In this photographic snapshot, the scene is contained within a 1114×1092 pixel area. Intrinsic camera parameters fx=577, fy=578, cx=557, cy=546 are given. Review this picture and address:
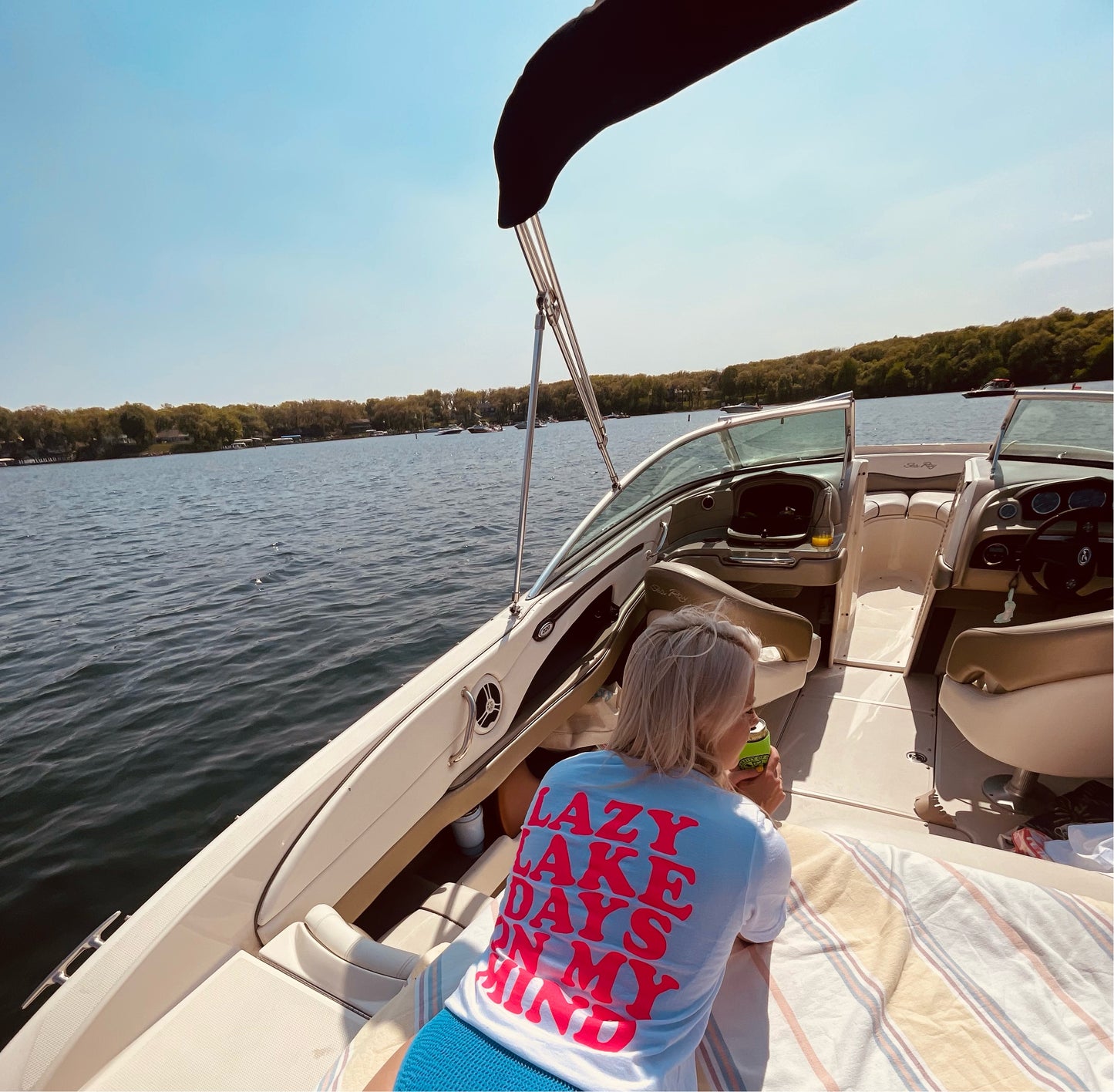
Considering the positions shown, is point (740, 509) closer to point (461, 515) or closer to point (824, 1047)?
point (824, 1047)

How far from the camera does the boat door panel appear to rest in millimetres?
1422

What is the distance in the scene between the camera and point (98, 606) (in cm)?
664

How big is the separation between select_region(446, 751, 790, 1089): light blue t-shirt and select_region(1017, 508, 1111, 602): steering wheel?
2.47m

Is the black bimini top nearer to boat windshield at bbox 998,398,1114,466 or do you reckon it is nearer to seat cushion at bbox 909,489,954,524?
boat windshield at bbox 998,398,1114,466

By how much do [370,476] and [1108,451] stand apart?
2064 centimetres

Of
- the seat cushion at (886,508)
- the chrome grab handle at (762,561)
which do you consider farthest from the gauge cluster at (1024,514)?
the seat cushion at (886,508)

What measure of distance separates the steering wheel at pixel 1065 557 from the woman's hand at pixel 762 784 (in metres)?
1.97

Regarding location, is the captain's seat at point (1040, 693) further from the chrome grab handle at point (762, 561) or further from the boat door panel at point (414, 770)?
the boat door panel at point (414, 770)

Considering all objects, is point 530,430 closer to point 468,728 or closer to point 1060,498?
point 468,728

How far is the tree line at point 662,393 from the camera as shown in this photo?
13707 mm

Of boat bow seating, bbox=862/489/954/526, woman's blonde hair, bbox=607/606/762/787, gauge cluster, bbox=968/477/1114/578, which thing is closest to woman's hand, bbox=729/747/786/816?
woman's blonde hair, bbox=607/606/762/787

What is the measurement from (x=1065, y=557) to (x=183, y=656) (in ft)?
20.2

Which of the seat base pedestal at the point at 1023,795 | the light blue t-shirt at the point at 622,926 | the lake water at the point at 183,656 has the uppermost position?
the light blue t-shirt at the point at 622,926

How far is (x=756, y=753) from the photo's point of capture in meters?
1.50
